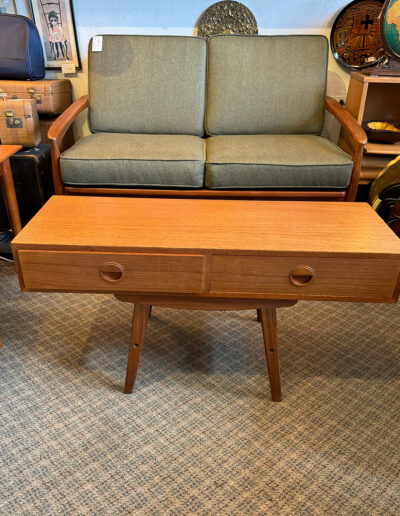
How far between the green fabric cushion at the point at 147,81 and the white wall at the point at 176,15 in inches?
9.5

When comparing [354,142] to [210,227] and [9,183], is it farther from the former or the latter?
[9,183]

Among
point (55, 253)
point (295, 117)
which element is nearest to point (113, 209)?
point (55, 253)

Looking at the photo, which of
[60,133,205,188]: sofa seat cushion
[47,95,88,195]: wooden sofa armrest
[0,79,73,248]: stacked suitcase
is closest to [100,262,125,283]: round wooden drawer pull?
[60,133,205,188]: sofa seat cushion

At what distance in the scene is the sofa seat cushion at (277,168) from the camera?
1.73 metres

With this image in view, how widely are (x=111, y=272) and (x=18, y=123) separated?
119 cm

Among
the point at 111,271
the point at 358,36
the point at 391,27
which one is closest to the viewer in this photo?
the point at 111,271

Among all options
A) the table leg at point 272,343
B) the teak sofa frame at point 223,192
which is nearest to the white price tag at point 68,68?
the teak sofa frame at point 223,192

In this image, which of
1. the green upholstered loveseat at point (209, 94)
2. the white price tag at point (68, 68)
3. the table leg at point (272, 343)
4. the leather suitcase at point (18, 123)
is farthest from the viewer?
the white price tag at point (68, 68)

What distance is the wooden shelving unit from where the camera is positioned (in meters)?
1.99

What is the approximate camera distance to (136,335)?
1.15 meters

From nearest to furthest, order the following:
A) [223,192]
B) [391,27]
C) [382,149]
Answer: [223,192] → [391,27] → [382,149]

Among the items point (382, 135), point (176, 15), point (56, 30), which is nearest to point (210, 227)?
point (382, 135)

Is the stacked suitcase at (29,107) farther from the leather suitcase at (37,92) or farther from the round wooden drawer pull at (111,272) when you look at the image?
the round wooden drawer pull at (111,272)

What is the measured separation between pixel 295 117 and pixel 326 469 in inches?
62.9
